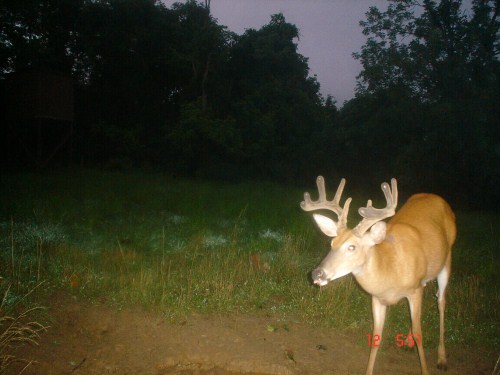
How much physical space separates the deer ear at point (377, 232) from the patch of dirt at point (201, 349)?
1392 mm

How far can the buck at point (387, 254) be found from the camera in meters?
3.64

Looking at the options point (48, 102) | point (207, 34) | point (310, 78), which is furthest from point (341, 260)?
point (310, 78)

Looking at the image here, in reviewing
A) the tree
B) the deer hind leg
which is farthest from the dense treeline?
the deer hind leg

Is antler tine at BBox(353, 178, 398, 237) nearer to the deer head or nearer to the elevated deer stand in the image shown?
the deer head

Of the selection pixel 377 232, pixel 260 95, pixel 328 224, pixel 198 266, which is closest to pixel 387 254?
pixel 377 232

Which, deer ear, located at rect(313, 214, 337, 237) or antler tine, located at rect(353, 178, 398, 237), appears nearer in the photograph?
antler tine, located at rect(353, 178, 398, 237)

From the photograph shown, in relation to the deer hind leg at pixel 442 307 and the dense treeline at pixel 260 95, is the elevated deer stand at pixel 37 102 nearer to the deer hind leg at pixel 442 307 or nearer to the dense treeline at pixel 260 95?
the dense treeline at pixel 260 95

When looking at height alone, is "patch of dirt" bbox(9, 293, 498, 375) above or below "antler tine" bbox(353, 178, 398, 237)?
below

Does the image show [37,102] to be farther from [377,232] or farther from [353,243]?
[377,232]

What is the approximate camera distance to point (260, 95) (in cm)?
2447

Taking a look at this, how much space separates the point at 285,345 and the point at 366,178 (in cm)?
1943

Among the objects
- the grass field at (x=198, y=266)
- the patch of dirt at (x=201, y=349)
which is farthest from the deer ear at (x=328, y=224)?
the grass field at (x=198, y=266)

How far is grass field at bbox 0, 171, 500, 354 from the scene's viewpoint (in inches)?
198

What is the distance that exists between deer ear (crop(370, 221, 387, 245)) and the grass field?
1684 mm
